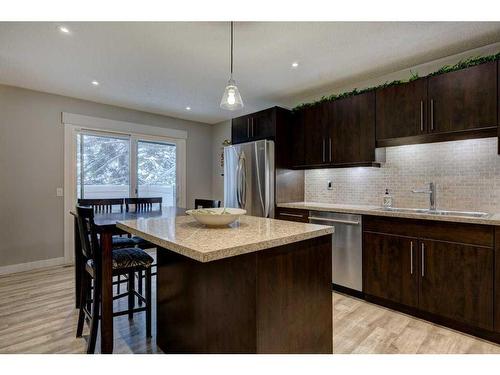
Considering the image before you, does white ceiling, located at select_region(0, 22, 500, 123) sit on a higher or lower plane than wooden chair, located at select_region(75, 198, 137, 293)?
higher

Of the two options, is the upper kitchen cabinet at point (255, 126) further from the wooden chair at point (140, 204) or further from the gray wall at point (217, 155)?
the wooden chair at point (140, 204)

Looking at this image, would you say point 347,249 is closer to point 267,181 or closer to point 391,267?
point 391,267

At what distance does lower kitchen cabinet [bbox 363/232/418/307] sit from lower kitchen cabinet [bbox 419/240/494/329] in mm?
80

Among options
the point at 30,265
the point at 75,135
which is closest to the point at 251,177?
the point at 75,135

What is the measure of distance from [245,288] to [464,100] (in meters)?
2.48

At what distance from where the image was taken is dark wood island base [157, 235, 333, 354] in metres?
1.34

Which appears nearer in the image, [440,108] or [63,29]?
[63,29]

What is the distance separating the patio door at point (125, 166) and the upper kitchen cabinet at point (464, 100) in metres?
4.23

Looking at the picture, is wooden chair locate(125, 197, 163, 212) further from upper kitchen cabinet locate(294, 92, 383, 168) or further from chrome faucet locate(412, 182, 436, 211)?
chrome faucet locate(412, 182, 436, 211)

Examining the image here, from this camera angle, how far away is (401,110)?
9.21ft

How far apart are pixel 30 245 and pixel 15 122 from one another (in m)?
1.67

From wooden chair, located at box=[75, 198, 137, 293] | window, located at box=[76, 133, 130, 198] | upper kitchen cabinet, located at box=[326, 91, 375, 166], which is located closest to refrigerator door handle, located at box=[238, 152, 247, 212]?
upper kitchen cabinet, located at box=[326, 91, 375, 166]

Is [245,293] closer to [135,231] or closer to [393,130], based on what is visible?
[135,231]
